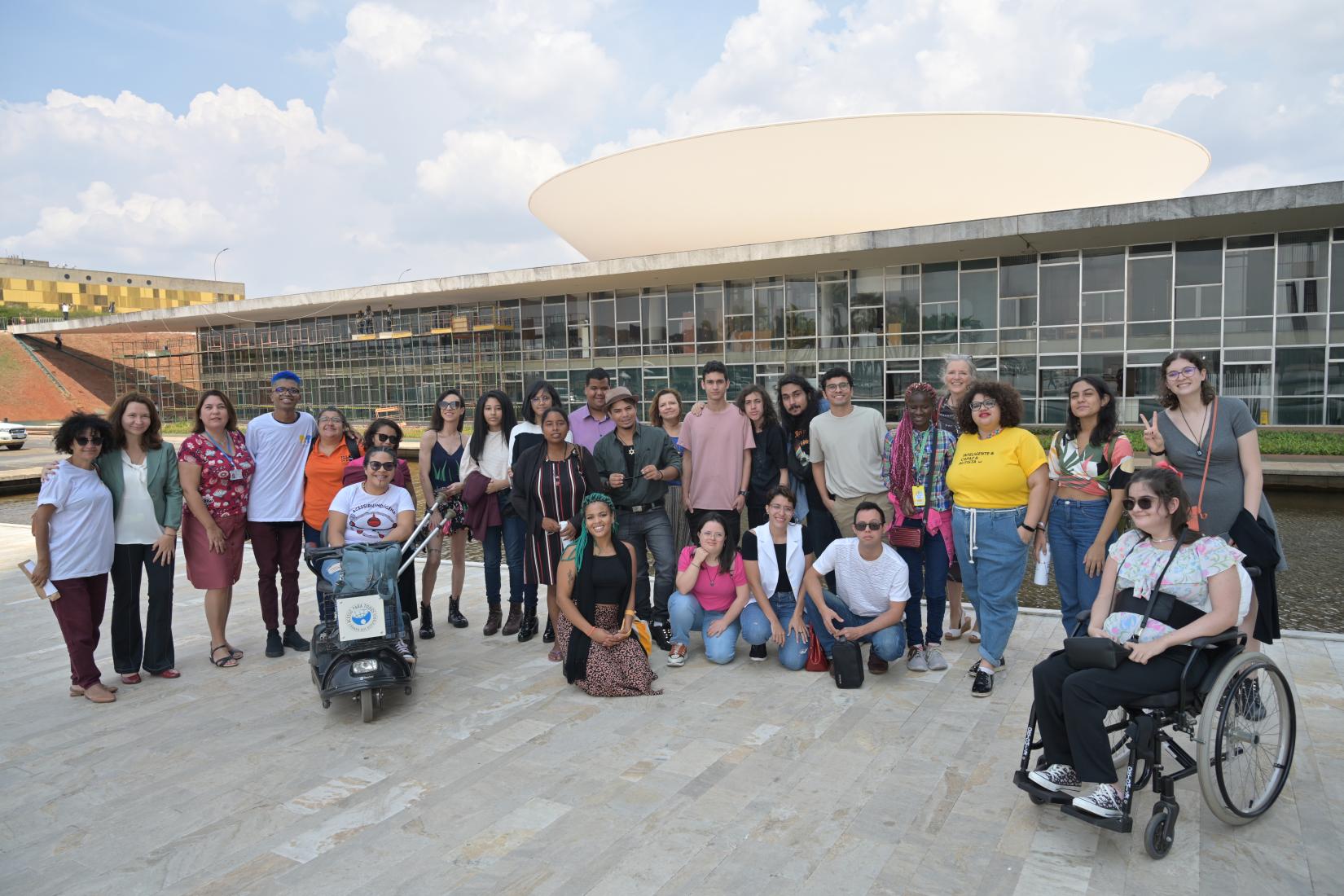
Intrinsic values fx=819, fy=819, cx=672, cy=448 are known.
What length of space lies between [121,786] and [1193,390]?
5.30m

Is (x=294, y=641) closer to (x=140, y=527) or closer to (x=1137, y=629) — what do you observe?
(x=140, y=527)

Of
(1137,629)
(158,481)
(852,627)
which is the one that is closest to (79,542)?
(158,481)

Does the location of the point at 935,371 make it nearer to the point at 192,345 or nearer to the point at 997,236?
the point at 997,236

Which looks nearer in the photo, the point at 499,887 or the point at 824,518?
the point at 499,887

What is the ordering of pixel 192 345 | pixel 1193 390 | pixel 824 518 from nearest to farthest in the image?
pixel 1193 390 < pixel 824 518 < pixel 192 345

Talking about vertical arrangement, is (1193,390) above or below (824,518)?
above

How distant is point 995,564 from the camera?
14.9 ft

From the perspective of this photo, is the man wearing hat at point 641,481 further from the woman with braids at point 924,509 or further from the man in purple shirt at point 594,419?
the woman with braids at point 924,509

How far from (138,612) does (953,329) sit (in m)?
20.6

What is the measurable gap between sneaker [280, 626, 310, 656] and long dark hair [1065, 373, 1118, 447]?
16.7ft

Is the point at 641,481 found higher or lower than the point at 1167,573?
higher

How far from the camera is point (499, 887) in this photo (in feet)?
9.06

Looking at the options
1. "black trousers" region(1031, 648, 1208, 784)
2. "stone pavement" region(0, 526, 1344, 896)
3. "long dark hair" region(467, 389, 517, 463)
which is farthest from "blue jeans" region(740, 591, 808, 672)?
"long dark hair" region(467, 389, 517, 463)

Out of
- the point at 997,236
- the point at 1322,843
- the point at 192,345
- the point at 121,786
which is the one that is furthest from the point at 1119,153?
the point at 192,345
